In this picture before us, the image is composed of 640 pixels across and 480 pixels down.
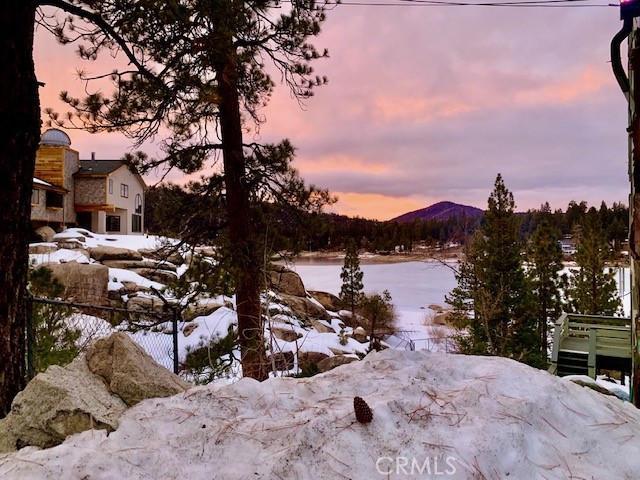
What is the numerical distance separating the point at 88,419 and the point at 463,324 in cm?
2008

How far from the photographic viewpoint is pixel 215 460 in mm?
2002

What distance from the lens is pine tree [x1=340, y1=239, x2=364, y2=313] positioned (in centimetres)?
3488

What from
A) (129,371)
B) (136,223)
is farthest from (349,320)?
(129,371)

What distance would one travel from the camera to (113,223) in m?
32.0

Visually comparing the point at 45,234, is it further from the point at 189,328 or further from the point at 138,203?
the point at 189,328

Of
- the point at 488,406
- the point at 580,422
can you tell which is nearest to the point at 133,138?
the point at 488,406

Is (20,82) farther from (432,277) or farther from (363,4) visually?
(432,277)

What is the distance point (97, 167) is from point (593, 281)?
3566 centimetres

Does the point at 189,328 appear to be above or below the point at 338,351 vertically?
above

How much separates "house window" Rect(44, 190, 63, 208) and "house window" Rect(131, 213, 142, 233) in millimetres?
7172

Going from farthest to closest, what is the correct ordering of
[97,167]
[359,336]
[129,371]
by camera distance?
[97,167] < [359,336] < [129,371]

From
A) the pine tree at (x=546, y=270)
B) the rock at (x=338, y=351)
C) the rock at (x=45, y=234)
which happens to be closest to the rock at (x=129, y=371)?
the rock at (x=338, y=351)

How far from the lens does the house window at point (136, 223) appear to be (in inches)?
1316

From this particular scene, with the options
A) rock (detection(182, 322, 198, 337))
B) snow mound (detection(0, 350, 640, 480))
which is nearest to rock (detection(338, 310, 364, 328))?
rock (detection(182, 322, 198, 337))
